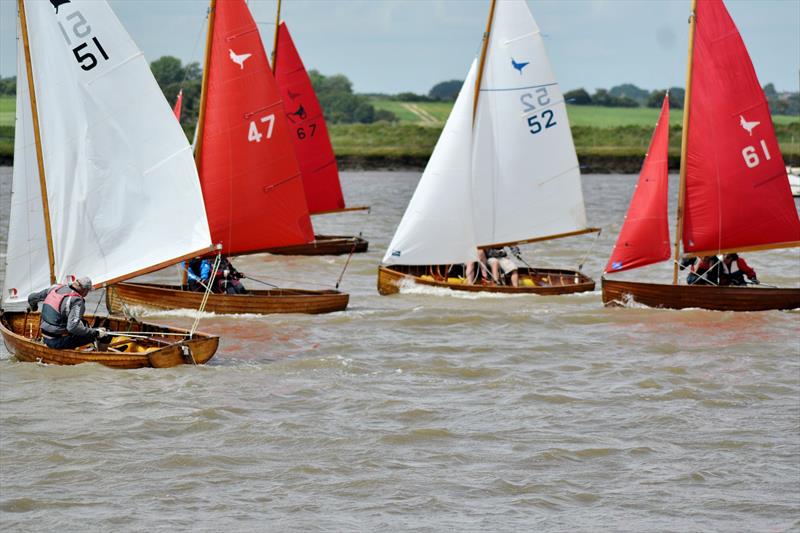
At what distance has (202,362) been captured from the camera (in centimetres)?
1770

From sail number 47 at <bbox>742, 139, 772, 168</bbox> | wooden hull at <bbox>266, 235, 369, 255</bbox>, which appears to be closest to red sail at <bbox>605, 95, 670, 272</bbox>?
sail number 47 at <bbox>742, 139, 772, 168</bbox>

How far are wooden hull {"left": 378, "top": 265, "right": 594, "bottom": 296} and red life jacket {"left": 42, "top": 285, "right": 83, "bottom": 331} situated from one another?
31.5ft


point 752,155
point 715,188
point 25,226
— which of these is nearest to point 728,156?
point 752,155

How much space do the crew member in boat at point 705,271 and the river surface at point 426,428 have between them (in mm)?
983

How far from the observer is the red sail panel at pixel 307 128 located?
3325 cm

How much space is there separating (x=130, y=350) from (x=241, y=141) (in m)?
6.89

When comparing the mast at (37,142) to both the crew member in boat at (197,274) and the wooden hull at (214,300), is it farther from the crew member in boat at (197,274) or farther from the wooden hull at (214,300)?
the crew member in boat at (197,274)

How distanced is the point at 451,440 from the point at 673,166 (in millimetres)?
76023

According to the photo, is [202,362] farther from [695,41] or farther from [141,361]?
[695,41]

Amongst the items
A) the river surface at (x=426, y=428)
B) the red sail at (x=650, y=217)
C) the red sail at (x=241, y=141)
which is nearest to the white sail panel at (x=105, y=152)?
the river surface at (x=426, y=428)

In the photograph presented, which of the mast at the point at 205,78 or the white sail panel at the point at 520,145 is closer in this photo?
the mast at the point at 205,78

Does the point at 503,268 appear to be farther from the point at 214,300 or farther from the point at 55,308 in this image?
the point at 55,308

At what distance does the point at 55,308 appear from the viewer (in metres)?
16.9

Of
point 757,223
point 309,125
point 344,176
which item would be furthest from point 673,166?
point 757,223
